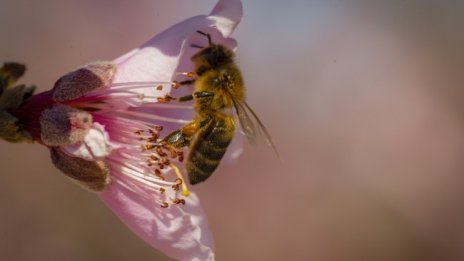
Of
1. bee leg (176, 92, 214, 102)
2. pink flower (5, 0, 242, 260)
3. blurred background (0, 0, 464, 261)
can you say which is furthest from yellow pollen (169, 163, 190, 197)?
blurred background (0, 0, 464, 261)

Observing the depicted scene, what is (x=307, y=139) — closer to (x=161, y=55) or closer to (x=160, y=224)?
(x=160, y=224)

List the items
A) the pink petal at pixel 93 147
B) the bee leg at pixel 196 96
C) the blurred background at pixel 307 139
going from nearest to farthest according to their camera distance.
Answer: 1. the pink petal at pixel 93 147
2. the bee leg at pixel 196 96
3. the blurred background at pixel 307 139

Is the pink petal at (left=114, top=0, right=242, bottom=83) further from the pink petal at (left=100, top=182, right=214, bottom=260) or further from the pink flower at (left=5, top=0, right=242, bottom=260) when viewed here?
the pink petal at (left=100, top=182, right=214, bottom=260)

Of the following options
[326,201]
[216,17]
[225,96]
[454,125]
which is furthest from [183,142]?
[454,125]

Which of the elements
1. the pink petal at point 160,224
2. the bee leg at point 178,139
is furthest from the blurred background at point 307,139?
the bee leg at point 178,139

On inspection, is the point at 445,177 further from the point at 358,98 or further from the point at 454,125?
the point at 358,98

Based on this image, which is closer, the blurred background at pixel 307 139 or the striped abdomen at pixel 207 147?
the striped abdomen at pixel 207 147

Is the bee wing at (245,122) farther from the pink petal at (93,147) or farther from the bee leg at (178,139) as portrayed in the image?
the pink petal at (93,147)
